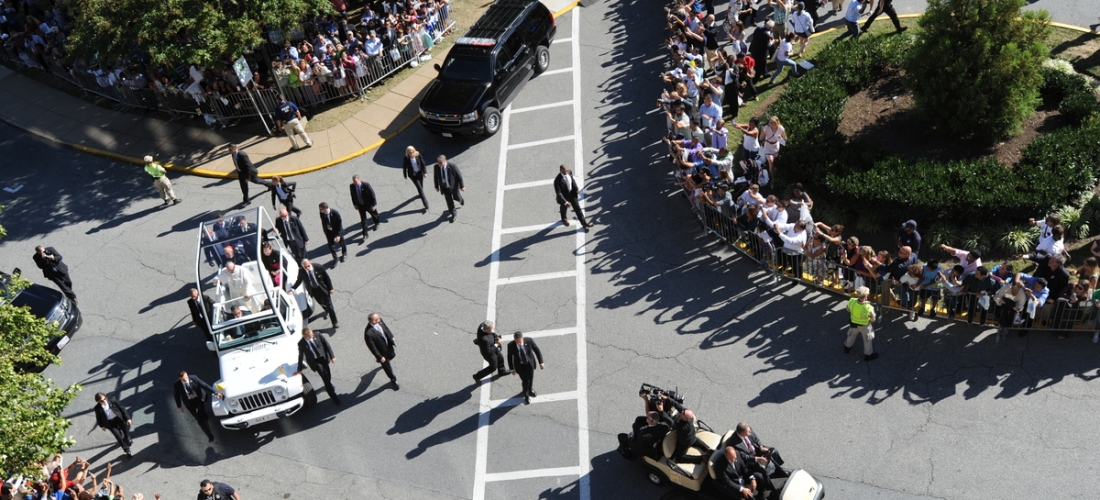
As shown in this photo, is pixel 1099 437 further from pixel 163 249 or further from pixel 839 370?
pixel 163 249

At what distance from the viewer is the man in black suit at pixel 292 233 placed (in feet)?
55.0

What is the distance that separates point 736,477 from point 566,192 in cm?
694

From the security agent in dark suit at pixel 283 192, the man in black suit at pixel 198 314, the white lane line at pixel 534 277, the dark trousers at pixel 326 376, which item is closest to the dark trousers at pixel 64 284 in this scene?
the man in black suit at pixel 198 314

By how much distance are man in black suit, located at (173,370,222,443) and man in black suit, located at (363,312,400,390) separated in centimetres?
255

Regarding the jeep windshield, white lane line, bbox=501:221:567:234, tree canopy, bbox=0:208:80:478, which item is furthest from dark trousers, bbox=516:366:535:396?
the jeep windshield

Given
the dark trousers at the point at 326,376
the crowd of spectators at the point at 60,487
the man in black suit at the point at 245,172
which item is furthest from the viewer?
the man in black suit at the point at 245,172

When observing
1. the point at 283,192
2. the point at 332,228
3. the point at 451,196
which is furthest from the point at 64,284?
the point at 451,196

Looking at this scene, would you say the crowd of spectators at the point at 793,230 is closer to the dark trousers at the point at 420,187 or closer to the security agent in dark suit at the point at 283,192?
the dark trousers at the point at 420,187

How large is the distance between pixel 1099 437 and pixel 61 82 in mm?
27193

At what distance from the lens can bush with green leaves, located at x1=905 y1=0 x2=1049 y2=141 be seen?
15.5m

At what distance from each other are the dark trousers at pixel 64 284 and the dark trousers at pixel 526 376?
9.68 m

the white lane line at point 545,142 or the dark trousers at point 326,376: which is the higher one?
the white lane line at point 545,142

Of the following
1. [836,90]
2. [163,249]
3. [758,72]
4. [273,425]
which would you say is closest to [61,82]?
[163,249]

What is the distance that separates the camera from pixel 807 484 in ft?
36.7
